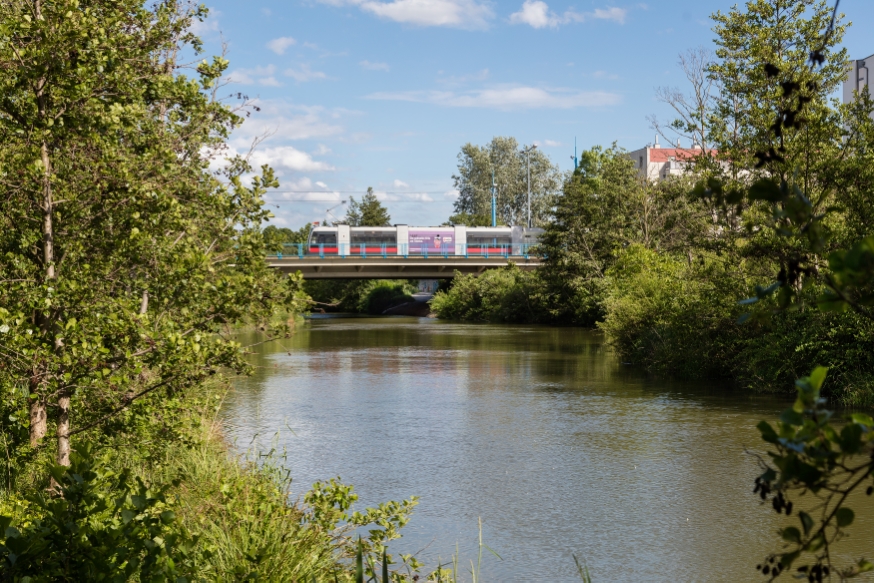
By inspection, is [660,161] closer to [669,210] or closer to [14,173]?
[669,210]

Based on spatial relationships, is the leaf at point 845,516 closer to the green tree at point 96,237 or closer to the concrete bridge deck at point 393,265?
the green tree at point 96,237

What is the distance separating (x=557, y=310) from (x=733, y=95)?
24.3 m

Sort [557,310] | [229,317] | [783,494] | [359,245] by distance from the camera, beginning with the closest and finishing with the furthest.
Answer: [783,494] < [229,317] < [557,310] < [359,245]

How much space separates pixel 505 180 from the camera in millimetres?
101812

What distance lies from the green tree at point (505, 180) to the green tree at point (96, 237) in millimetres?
91900

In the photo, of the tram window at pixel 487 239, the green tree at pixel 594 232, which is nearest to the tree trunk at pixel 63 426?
the green tree at pixel 594 232

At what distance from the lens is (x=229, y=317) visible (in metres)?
7.53

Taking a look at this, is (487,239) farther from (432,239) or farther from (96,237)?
(96,237)

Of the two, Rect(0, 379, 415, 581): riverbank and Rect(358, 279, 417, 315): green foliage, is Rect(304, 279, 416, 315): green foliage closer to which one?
Rect(358, 279, 417, 315): green foliage

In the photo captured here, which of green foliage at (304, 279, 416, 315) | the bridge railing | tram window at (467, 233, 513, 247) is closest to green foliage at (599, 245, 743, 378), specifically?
the bridge railing

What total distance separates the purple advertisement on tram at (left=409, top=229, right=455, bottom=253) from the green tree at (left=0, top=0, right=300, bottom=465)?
2377 inches

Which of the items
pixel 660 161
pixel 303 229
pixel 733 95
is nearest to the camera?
pixel 733 95

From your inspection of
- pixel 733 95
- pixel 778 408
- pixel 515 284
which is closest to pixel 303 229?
pixel 515 284

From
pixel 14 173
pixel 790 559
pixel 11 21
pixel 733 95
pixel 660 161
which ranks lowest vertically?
pixel 790 559
